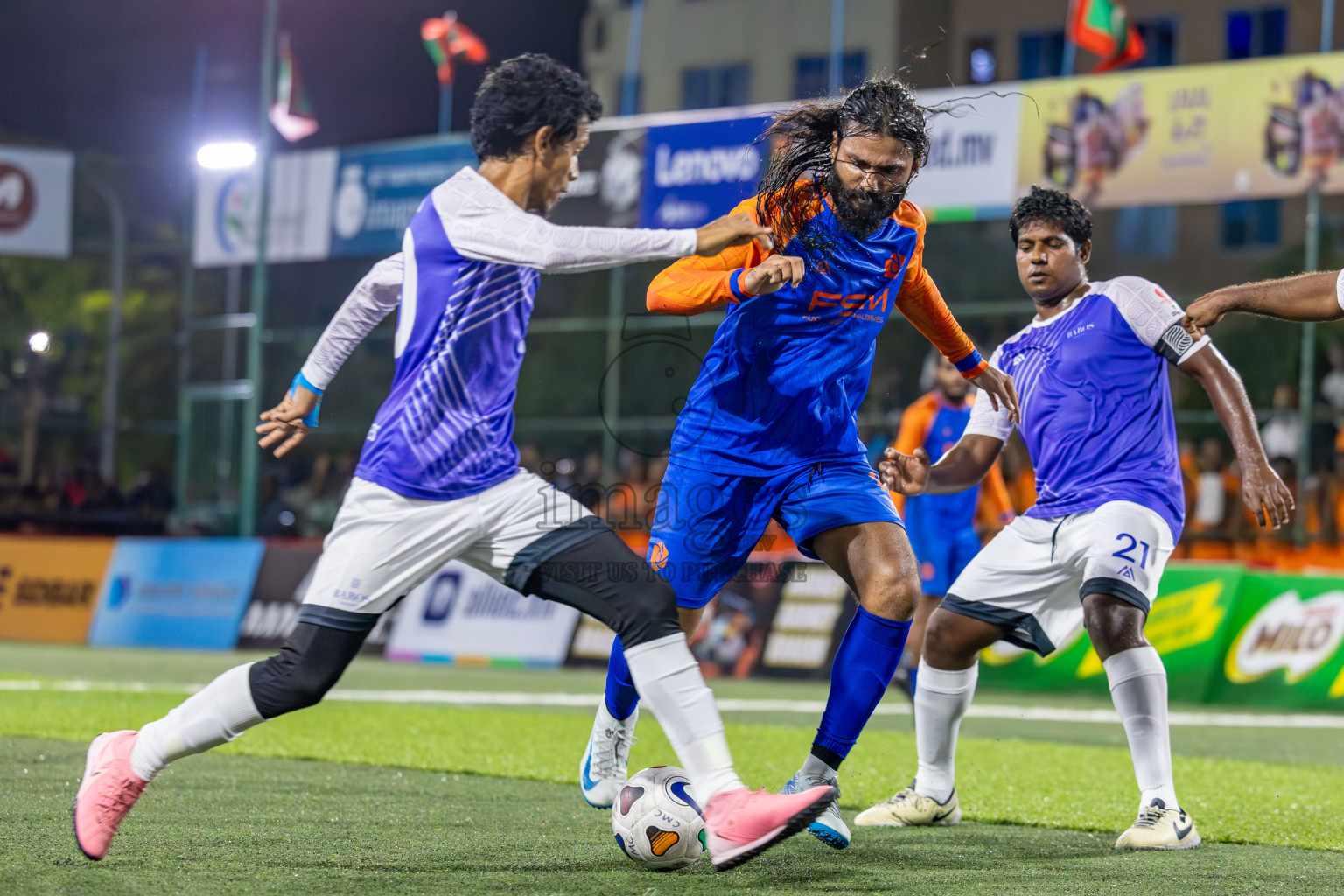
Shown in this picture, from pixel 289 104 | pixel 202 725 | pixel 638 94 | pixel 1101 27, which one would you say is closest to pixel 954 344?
pixel 202 725

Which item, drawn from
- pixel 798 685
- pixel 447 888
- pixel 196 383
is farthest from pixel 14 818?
pixel 196 383

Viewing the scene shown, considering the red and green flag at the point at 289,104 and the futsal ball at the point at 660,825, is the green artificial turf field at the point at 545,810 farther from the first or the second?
the red and green flag at the point at 289,104

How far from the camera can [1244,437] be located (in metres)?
5.85

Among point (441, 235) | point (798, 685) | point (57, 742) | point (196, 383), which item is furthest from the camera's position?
point (196, 383)

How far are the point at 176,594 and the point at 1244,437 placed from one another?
15.4m

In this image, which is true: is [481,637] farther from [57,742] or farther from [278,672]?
[278,672]

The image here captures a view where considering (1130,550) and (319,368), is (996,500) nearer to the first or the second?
(1130,550)

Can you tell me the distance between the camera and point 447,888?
4539 millimetres

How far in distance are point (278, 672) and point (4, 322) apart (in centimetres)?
2924

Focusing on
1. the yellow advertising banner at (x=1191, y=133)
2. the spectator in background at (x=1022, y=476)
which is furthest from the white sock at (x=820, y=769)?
the yellow advertising banner at (x=1191, y=133)

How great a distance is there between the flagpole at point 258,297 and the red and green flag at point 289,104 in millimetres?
643

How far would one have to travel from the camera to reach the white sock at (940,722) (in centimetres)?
625

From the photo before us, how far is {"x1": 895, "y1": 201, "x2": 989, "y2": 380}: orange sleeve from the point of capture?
568cm

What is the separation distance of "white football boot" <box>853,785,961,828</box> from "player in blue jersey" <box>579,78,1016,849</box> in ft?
2.55
